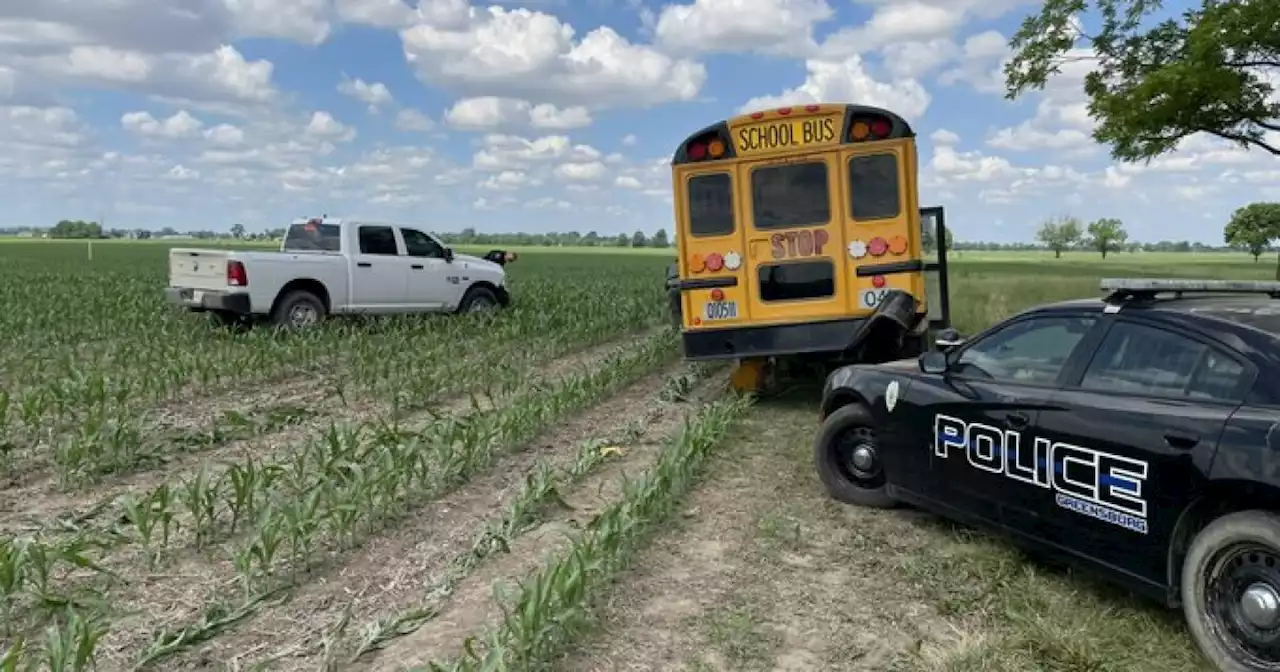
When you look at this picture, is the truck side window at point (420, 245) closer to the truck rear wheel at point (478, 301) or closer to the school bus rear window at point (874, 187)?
the truck rear wheel at point (478, 301)

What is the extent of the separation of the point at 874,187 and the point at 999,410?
454 cm

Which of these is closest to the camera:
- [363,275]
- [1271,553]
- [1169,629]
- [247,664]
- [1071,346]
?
[1271,553]

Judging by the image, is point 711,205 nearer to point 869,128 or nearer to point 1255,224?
point 869,128

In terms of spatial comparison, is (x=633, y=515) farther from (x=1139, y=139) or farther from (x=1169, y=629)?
(x=1139, y=139)

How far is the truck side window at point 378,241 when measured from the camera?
49.9 feet

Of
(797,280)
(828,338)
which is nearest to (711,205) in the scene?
(797,280)

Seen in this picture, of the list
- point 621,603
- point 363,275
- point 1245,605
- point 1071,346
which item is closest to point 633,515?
point 621,603

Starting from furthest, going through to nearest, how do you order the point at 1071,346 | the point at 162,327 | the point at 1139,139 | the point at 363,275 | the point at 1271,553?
the point at 1139,139
the point at 363,275
the point at 162,327
the point at 1071,346
the point at 1271,553

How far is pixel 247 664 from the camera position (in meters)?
3.86

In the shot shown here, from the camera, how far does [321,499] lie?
5.66 meters

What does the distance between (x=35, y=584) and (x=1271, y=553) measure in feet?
17.7

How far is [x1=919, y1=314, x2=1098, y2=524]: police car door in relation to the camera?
4.70m

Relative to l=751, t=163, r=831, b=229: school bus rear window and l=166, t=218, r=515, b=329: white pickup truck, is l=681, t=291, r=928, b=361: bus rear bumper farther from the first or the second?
l=166, t=218, r=515, b=329: white pickup truck

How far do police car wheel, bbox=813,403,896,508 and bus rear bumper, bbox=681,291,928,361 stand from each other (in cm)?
252
